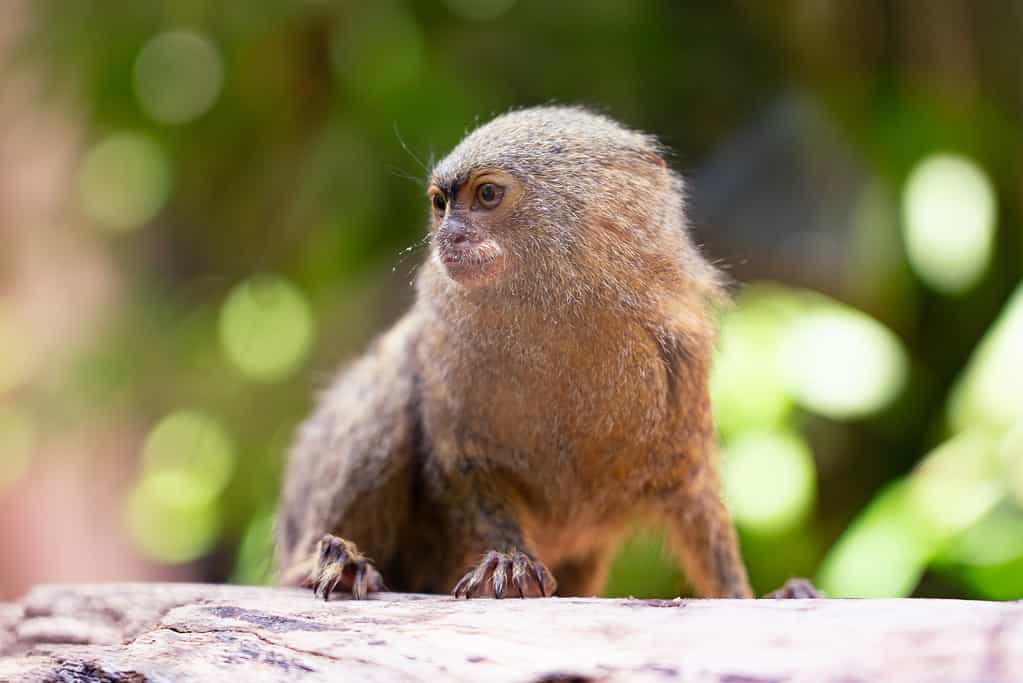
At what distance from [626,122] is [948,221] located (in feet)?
4.15

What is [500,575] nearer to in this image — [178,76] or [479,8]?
[479,8]

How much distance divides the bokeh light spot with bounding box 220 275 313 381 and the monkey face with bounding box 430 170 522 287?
2.52 meters

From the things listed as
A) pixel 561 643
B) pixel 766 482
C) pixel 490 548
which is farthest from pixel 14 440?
pixel 561 643

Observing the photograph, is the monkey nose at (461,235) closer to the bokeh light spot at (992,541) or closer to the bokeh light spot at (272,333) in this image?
the bokeh light spot at (992,541)

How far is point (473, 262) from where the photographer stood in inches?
99.3

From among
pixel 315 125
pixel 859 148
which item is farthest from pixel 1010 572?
pixel 315 125

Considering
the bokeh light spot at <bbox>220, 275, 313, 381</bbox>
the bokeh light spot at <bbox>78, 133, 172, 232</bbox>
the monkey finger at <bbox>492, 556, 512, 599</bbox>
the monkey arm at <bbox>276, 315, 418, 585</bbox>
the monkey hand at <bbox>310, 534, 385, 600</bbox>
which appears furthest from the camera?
the bokeh light spot at <bbox>78, 133, 172, 232</bbox>

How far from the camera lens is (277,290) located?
16.7 feet

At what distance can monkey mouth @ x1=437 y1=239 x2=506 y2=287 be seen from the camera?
2518 millimetres

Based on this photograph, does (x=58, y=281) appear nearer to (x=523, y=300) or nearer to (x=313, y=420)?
(x=313, y=420)

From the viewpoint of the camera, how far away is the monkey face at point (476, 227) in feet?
8.28

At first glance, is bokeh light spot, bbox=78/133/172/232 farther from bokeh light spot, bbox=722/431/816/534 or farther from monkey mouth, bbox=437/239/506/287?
monkey mouth, bbox=437/239/506/287

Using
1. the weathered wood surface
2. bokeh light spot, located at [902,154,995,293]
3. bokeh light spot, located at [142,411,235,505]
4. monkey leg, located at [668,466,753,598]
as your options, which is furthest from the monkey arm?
bokeh light spot, located at [902,154,995,293]

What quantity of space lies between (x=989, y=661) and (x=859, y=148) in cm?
339
